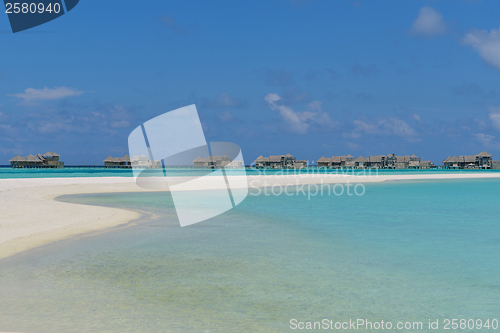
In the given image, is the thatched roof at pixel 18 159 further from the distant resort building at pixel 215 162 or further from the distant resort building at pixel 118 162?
the distant resort building at pixel 215 162

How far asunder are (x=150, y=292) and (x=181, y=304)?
0.82 meters

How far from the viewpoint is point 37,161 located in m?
143

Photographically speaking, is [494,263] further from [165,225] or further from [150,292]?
[165,225]

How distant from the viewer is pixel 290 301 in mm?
6141

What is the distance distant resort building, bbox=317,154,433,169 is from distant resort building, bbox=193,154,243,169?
41.0 metres

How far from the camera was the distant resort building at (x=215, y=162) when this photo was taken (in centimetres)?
14307

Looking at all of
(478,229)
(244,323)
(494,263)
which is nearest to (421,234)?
(478,229)

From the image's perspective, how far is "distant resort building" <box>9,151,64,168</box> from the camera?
14250 centimetres

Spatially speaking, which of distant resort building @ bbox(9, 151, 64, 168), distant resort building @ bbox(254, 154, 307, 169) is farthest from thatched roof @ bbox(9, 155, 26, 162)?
distant resort building @ bbox(254, 154, 307, 169)

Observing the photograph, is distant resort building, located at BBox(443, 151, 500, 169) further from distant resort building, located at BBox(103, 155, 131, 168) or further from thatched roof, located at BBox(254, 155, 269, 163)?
distant resort building, located at BBox(103, 155, 131, 168)

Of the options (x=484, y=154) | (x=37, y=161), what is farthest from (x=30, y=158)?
(x=484, y=154)

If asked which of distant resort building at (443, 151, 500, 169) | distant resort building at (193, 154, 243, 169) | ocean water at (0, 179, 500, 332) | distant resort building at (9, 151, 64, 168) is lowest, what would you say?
ocean water at (0, 179, 500, 332)

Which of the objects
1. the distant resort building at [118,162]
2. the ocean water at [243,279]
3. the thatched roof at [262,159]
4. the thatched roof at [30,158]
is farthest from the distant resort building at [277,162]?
the ocean water at [243,279]

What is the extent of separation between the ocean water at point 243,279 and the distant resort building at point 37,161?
150077mm
